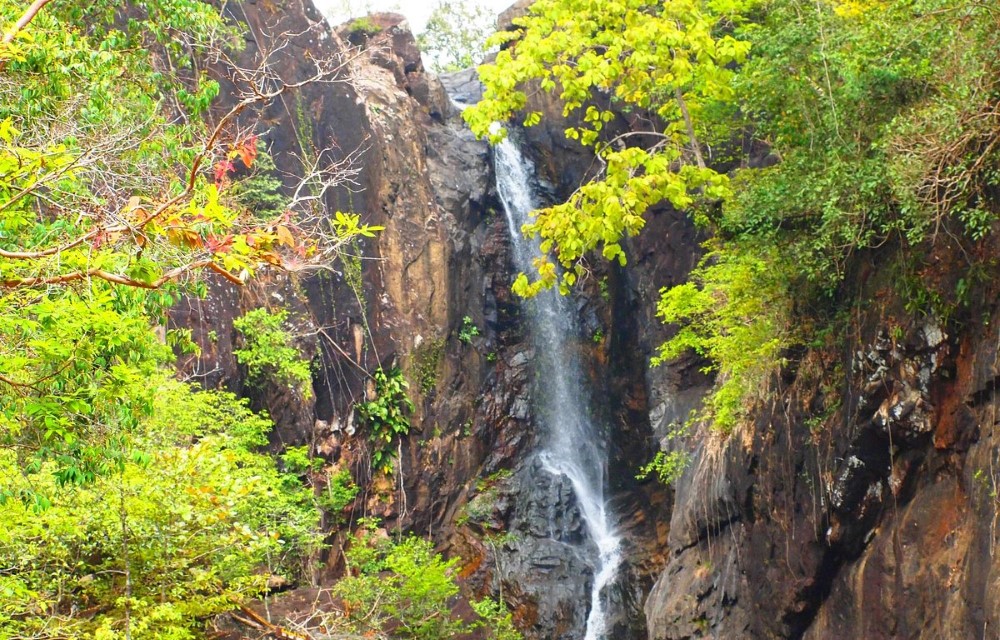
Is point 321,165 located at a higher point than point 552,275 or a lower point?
higher

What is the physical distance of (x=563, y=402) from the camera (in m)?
19.0

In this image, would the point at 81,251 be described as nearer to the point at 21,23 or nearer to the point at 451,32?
the point at 21,23

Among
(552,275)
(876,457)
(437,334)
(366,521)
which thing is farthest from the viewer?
(437,334)

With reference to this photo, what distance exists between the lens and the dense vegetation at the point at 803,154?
6930mm

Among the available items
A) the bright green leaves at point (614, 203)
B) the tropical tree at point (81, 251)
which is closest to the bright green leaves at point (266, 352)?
the bright green leaves at point (614, 203)

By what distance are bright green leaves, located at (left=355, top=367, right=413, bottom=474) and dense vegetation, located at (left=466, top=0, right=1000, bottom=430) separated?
7.13 metres

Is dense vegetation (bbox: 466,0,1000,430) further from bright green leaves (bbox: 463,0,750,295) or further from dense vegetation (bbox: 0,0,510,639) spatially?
dense vegetation (bbox: 0,0,510,639)

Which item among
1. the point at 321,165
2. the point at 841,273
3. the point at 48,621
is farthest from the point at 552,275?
the point at 321,165

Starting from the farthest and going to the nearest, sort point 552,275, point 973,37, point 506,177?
point 506,177
point 552,275
point 973,37

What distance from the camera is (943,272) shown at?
7.34 meters

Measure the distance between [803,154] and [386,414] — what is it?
1085 centimetres

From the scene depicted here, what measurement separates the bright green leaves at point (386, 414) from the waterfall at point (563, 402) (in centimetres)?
313

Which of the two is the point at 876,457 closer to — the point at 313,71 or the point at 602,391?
the point at 602,391

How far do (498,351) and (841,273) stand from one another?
11958mm
